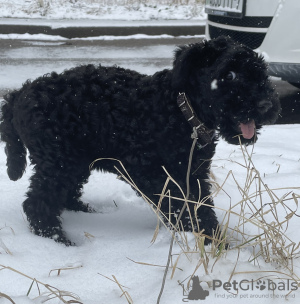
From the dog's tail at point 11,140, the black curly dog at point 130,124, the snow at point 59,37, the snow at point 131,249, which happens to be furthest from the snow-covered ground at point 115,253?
the snow at point 59,37

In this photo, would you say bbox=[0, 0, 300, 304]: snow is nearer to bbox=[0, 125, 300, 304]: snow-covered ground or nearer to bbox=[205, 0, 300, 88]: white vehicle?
bbox=[0, 125, 300, 304]: snow-covered ground

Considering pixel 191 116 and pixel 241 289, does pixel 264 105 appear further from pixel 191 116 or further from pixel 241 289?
pixel 241 289

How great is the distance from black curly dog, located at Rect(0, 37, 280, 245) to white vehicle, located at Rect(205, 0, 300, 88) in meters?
2.83

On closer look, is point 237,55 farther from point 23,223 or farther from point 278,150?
point 278,150

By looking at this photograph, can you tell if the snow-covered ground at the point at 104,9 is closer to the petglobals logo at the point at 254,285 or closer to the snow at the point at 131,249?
the snow at the point at 131,249

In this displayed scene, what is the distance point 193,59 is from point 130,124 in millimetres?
524

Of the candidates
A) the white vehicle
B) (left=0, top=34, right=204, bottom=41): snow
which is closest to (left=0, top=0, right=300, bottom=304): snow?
the white vehicle

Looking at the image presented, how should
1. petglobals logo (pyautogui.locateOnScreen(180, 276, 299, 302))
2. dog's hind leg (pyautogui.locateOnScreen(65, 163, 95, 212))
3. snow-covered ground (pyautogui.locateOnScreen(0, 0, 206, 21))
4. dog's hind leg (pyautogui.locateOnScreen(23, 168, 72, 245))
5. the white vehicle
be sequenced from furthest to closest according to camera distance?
snow-covered ground (pyautogui.locateOnScreen(0, 0, 206, 21)) → the white vehicle → dog's hind leg (pyautogui.locateOnScreen(65, 163, 95, 212)) → dog's hind leg (pyautogui.locateOnScreen(23, 168, 72, 245)) → petglobals logo (pyautogui.locateOnScreen(180, 276, 299, 302))

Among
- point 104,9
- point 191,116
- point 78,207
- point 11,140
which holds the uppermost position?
point 191,116

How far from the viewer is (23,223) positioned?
2.81m

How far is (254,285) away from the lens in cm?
193

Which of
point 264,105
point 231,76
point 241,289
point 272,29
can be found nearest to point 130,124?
point 231,76

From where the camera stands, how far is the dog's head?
2375 millimetres

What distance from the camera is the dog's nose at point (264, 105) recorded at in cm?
236
